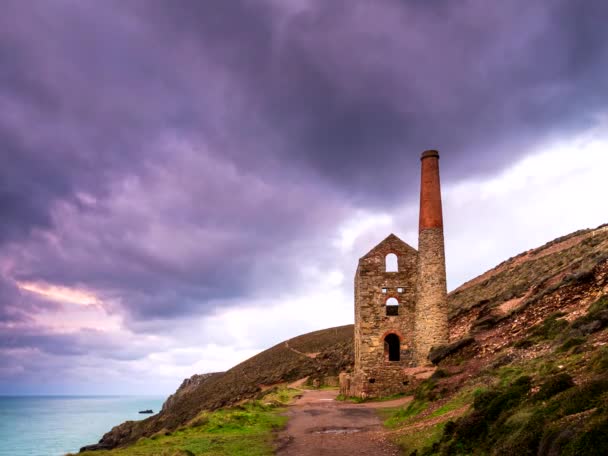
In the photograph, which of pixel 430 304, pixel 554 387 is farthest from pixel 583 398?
pixel 430 304

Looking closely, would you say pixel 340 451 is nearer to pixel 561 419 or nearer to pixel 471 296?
pixel 561 419

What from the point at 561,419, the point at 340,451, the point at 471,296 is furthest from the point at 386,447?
the point at 471,296

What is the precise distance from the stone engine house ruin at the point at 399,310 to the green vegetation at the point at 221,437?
5.95 metres

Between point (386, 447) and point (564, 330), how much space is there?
712 cm

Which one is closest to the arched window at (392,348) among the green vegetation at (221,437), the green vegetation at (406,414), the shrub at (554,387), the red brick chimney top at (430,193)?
the red brick chimney top at (430,193)

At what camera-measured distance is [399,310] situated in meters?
26.8

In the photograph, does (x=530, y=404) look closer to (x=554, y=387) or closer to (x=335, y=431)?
(x=554, y=387)

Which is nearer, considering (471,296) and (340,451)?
(340,451)

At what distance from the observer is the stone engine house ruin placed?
25641 millimetres

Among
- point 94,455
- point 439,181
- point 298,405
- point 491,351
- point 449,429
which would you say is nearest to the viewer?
point 449,429

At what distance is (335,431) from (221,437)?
3.80m

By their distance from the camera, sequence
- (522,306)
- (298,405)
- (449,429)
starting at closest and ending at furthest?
(449,429) → (522,306) → (298,405)

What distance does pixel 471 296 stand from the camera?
1777 inches

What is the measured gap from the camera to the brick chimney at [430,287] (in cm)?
2609
